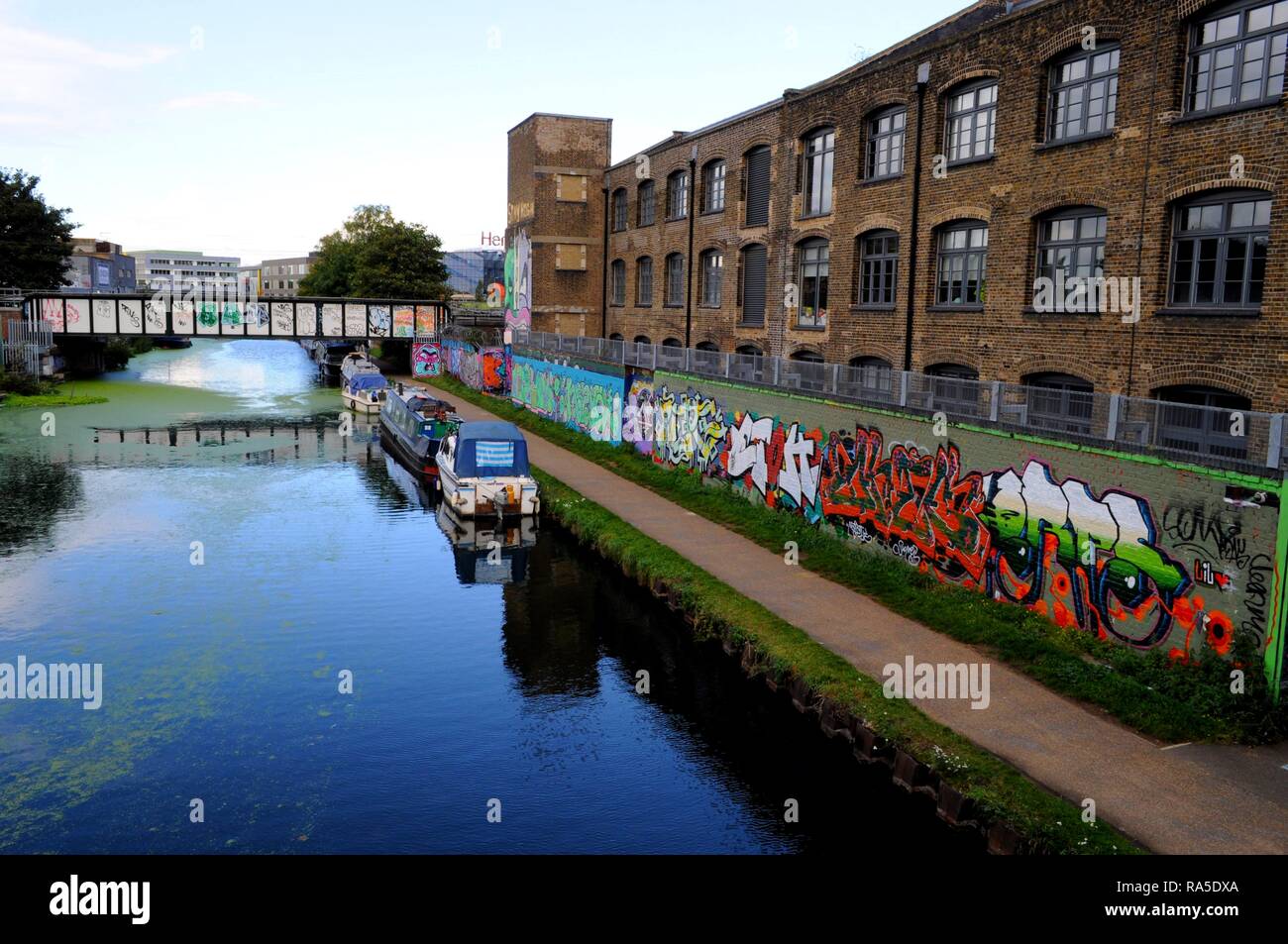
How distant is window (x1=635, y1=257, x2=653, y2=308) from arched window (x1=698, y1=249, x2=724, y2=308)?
5.05 metres

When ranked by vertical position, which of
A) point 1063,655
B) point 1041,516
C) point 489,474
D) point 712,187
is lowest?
point 1063,655

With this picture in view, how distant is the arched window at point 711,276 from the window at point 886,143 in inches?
336

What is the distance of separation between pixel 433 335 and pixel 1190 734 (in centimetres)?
5618

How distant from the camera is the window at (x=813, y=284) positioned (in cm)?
2783

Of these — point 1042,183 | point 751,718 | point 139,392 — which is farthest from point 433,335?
point 751,718

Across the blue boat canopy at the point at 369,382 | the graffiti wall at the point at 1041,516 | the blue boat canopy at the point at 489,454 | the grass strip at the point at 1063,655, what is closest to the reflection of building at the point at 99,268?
the blue boat canopy at the point at 369,382

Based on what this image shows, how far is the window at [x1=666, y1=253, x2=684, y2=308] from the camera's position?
37.2 meters

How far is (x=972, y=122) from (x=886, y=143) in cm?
327

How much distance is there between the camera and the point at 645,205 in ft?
136

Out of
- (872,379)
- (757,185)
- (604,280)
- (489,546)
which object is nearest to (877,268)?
(872,379)

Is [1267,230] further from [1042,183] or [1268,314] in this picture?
[1042,183]

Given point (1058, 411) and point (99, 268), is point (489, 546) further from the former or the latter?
point (99, 268)

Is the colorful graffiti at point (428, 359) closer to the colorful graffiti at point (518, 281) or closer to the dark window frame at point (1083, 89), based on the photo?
the colorful graffiti at point (518, 281)

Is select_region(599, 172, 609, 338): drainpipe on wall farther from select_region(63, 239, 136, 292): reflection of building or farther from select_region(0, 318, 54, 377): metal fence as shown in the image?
select_region(63, 239, 136, 292): reflection of building
